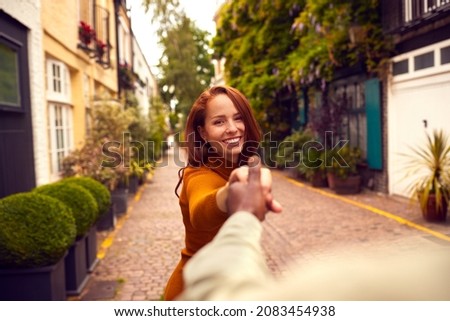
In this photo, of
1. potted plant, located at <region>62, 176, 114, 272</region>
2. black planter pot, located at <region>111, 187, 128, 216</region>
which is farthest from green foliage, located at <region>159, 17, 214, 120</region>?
black planter pot, located at <region>111, 187, 128, 216</region>

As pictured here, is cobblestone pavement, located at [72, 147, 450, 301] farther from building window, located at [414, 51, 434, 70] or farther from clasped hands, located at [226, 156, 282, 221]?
clasped hands, located at [226, 156, 282, 221]

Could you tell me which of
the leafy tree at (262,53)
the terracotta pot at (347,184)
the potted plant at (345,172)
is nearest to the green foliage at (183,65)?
the potted plant at (345,172)

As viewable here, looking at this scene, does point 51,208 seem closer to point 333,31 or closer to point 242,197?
point 242,197

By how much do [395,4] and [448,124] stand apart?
4.47 metres

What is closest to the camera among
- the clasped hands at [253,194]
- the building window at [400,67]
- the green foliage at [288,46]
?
the clasped hands at [253,194]

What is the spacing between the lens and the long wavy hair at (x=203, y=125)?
4.72 ft

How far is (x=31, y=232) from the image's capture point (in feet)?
10.5

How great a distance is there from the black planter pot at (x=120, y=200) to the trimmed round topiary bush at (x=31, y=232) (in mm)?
3035

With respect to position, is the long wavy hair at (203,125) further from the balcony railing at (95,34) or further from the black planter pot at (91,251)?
the balcony railing at (95,34)

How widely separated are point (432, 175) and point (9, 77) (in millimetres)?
3768

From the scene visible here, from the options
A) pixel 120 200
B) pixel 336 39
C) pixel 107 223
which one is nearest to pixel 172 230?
pixel 107 223

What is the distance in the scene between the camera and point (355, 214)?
5.75 m

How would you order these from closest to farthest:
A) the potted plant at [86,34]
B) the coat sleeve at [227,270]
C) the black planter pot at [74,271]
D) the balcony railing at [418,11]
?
the coat sleeve at [227,270] < the black planter pot at [74,271] < the balcony railing at [418,11] < the potted plant at [86,34]

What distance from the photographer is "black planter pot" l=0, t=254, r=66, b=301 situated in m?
2.97
